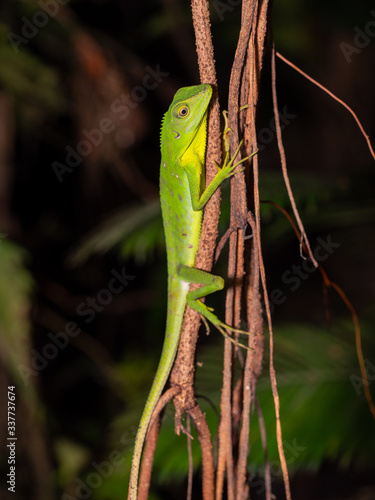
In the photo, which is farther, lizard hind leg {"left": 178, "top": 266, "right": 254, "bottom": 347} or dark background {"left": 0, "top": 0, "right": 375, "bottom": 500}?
dark background {"left": 0, "top": 0, "right": 375, "bottom": 500}

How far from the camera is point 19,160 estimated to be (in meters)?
5.32

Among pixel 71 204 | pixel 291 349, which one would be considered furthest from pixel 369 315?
pixel 71 204

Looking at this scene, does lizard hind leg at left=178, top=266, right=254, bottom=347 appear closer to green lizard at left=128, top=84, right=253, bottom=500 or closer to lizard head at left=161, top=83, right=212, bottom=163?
green lizard at left=128, top=84, right=253, bottom=500

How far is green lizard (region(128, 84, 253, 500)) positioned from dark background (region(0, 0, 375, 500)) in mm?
656

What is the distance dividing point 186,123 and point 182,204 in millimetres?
377

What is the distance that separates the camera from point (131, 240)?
130 inches

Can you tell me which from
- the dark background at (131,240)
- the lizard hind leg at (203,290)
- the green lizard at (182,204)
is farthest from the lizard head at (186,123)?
the dark background at (131,240)

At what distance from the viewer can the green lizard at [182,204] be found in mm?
2012

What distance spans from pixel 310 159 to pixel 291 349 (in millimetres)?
4854

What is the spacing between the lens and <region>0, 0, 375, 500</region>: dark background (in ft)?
10.2

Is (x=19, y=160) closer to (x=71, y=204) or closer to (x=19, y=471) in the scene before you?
(x=71, y=204)

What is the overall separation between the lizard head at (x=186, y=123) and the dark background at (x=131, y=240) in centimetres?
71

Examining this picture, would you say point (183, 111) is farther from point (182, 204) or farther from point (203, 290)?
point (203, 290)

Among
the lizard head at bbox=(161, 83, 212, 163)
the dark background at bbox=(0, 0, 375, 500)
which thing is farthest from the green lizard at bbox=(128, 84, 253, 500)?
the dark background at bbox=(0, 0, 375, 500)
